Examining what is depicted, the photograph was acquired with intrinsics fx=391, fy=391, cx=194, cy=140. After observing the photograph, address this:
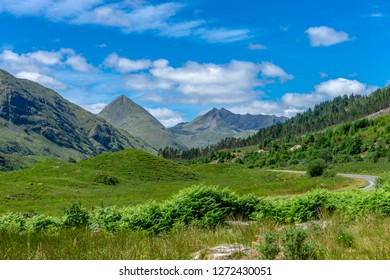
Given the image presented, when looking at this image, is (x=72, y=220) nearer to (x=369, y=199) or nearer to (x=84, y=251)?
(x=84, y=251)

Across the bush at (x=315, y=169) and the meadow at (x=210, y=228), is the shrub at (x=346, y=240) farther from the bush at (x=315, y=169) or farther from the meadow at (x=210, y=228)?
the bush at (x=315, y=169)

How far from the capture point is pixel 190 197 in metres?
15.9

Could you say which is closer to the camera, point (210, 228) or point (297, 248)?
point (297, 248)

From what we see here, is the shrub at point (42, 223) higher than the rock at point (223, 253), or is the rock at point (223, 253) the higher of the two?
the rock at point (223, 253)

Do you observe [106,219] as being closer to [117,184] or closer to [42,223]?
[42,223]

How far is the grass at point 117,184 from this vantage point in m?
57.1

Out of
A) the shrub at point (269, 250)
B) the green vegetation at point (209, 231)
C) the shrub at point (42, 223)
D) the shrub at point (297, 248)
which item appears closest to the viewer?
the shrub at point (297, 248)

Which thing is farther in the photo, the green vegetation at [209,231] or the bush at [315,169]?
the bush at [315,169]

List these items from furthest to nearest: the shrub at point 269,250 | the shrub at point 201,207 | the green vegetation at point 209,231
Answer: the shrub at point 201,207, the green vegetation at point 209,231, the shrub at point 269,250

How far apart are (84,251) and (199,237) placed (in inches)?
121

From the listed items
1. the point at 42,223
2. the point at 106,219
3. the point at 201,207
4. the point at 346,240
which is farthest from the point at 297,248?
the point at 42,223

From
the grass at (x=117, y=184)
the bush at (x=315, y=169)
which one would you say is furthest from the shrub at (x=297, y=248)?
the bush at (x=315, y=169)

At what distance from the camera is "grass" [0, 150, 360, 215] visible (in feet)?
187

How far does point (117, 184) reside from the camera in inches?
3548
